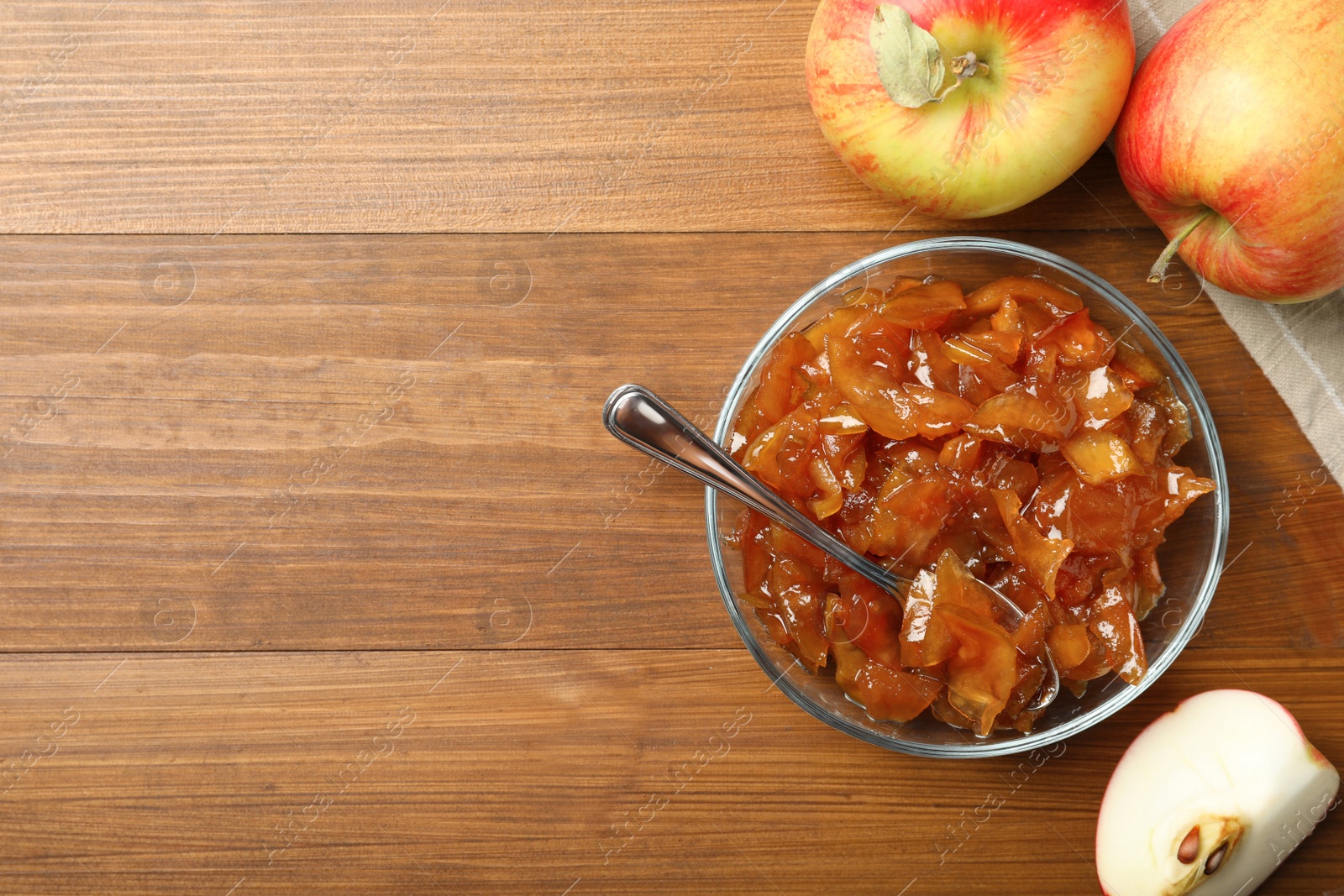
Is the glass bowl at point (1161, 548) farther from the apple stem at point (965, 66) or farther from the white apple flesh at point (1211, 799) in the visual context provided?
the apple stem at point (965, 66)

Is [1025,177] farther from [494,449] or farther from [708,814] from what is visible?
[708,814]

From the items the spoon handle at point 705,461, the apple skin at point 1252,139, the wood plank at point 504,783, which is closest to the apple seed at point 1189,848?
the wood plank at point 504,783

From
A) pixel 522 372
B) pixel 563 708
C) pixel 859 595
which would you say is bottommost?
pixel 563 708

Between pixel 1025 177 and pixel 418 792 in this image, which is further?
pixel 418 792

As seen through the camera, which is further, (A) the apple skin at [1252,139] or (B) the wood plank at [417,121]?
(B) the wood plank at [417,121]

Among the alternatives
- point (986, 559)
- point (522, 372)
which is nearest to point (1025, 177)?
point (986, 559)

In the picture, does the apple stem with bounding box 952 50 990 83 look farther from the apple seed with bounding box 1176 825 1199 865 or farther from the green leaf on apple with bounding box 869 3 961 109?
the apple seed with bounding box 1176 825 1199 865

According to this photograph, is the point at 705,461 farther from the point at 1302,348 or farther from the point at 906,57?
the point at 1302,348
